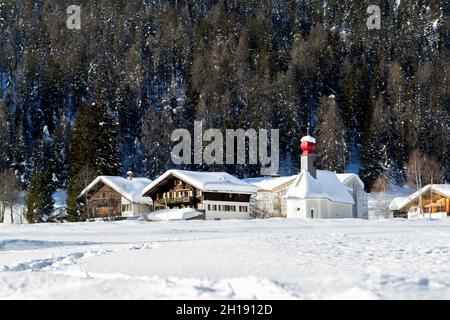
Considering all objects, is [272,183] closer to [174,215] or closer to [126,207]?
[174,215]

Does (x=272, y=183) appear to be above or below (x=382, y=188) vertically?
above

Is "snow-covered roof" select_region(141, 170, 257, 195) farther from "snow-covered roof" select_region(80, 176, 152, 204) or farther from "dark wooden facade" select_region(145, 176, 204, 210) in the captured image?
"snow-covered roof" select_region(80, 176, 152, 204)

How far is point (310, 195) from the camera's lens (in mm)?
55219

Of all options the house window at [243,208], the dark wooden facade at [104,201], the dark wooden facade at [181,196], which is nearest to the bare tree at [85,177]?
the dark wooden facade at [104,201]

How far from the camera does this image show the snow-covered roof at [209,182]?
57.8 metres

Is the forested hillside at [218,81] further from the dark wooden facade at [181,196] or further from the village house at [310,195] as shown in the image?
the village house at [310,195]

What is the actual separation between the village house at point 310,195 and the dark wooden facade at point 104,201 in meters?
13.1

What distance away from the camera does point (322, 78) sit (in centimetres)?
10406

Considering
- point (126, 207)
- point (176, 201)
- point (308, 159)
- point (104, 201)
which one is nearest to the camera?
point (176, 201)

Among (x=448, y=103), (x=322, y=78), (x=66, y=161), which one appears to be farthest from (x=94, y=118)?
(x=448, y=103)

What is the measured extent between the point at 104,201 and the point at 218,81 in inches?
1675

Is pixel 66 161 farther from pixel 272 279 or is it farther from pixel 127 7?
pixel 272 279

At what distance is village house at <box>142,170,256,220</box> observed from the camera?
58.0 meters

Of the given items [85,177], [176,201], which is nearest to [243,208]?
[176,201]
